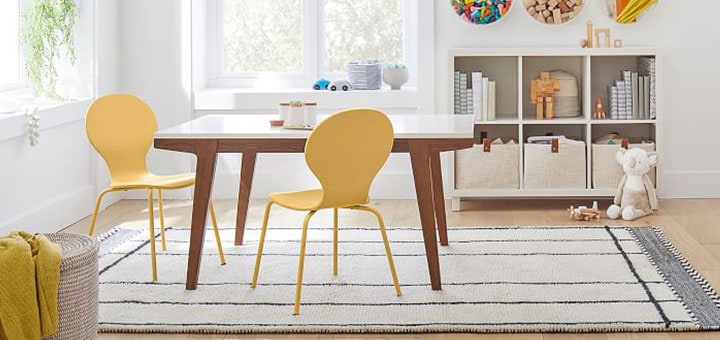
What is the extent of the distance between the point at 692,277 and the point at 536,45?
231cm

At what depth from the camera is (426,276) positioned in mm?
4336

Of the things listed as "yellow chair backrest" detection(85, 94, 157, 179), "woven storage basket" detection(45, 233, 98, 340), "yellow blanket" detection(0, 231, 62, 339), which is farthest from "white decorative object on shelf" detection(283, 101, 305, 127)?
"yellow blanket" detection(0, 231, 62, 339)

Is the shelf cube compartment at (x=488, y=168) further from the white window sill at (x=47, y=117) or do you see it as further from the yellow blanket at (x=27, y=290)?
the yellow blanket at (x=27, y=290)

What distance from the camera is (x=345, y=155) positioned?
377 cm

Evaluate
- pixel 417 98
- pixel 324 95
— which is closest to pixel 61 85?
pixel 324 95

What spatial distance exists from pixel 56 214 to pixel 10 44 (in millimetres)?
876

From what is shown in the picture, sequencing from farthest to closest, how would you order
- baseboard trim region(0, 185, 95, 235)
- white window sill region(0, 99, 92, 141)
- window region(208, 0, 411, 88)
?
window region(208, 0, 411, 88) → baseboard trim region(0, 185, 95, 235) → white window sill region(0, 99, 92, 141)

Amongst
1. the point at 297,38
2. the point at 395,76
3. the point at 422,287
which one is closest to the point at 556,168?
the point at 395,76

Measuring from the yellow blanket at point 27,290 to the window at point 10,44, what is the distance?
238cm

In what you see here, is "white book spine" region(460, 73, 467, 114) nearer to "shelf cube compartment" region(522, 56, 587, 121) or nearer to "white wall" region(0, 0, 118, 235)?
"shelf cube compartment" region(522, 56, 587, 121)

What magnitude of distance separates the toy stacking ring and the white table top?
5.26 ft

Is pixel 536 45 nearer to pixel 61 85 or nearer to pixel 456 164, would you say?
pixel 456 164

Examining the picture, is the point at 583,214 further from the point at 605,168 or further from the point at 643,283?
the point at 643,283

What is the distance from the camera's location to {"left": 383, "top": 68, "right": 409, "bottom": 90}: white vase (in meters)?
6.46
